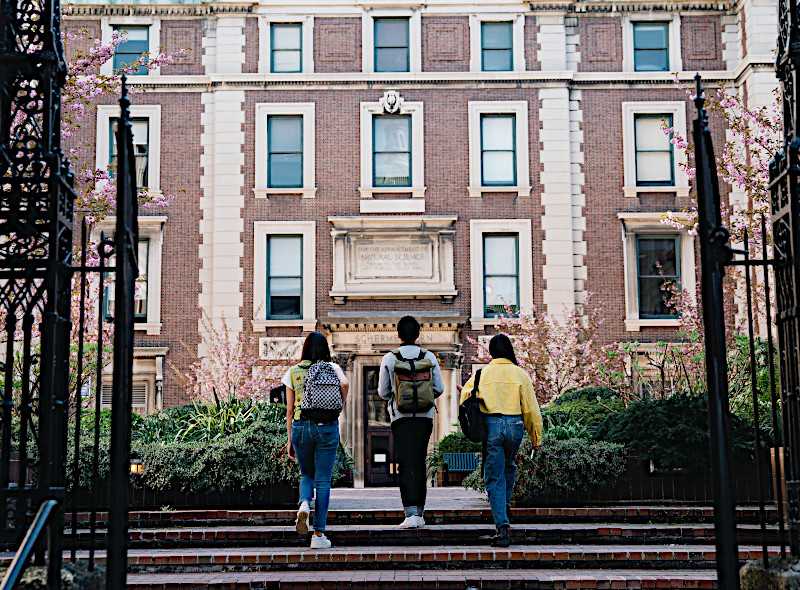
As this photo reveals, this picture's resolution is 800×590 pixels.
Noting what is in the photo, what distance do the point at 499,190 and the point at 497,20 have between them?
4210 millimetres

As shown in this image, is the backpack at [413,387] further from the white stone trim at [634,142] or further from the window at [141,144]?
the window at [141,144]

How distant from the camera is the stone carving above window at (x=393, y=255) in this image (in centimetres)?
2586

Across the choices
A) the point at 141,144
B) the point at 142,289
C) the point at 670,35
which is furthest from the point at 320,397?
the point at 670,35

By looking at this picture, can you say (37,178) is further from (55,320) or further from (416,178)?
(416,178)

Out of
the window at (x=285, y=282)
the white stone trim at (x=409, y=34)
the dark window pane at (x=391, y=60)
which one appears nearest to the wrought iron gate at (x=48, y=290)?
the window at (x=285, y=282)

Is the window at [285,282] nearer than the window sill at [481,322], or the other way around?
the window sill at [481,322]

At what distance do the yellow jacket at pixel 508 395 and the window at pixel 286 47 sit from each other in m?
18.4

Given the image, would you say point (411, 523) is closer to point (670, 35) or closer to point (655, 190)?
point (655, 190)

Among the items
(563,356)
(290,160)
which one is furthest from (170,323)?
(563,356)

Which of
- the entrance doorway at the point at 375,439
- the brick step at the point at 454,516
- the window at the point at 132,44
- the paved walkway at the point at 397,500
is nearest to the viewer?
the brick step at the point at 454,516

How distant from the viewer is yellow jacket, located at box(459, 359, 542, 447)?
9953 millimetres

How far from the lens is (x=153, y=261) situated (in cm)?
2630

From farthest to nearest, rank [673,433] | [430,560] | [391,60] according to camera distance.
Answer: [391,60] < [673,433] < [430,560]

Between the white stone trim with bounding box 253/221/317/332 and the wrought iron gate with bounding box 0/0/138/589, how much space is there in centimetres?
1888
